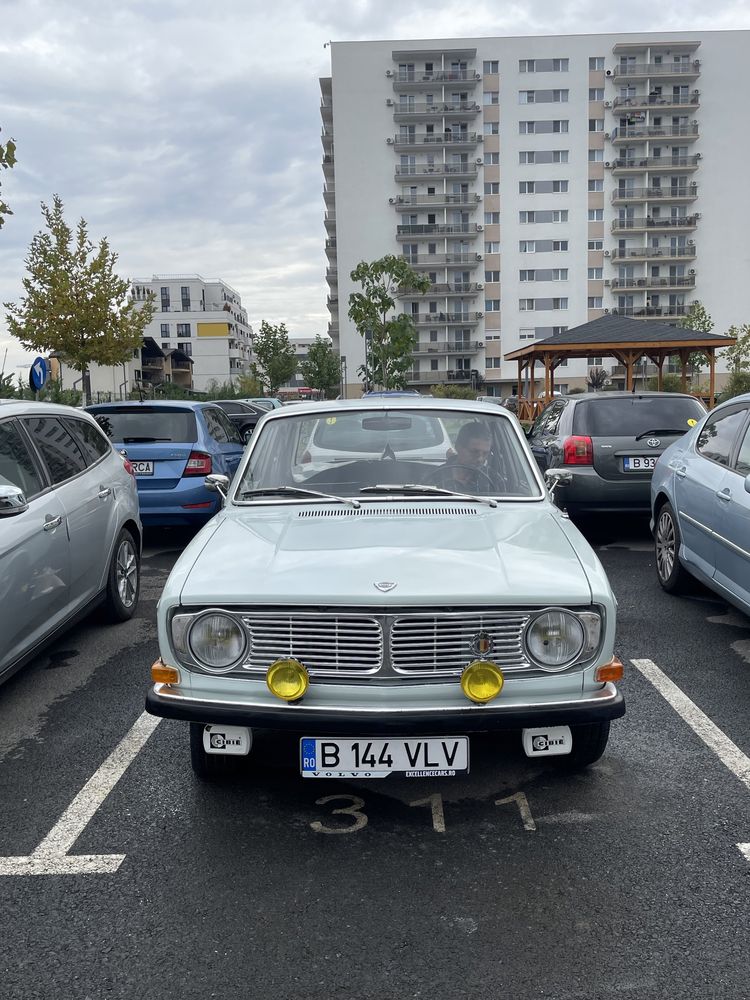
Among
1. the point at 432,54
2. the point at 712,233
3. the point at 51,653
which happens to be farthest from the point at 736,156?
the point at 51,653

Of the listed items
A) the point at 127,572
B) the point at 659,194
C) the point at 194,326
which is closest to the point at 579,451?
the point at 127,572

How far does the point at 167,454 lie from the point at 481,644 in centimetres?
685

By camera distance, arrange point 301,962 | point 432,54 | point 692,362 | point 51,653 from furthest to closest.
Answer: point 432,54 < point 692,362 < point 51,653 < point 301,962

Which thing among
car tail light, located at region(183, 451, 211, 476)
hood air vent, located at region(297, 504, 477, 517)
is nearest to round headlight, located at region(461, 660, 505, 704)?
hood air vent, located at region(297, 504, 477, 517)

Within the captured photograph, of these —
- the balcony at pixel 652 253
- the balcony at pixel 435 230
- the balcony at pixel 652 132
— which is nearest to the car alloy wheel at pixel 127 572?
the balcony at pixel 435 230

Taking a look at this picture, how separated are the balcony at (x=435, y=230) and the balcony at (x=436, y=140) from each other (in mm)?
6574

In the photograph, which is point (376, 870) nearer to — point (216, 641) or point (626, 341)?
point (216, 641)

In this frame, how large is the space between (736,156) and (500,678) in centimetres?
9012

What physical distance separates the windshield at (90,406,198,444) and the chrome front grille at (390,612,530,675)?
6.80m

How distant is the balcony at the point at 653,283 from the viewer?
8144cm

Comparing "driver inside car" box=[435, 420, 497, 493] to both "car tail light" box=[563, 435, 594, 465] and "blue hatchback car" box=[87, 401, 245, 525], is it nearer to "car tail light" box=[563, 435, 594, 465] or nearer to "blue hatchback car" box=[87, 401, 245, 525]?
"car tail light" box=[563, 435, 594, 465]

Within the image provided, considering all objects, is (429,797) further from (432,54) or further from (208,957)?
(432,54)

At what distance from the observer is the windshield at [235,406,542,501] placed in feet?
14.9

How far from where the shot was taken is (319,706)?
10.7ft
